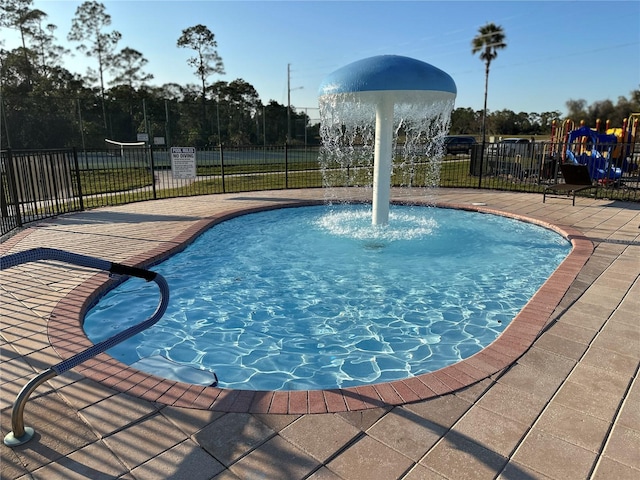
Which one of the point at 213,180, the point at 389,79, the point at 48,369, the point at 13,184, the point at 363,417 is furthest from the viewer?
the point at 213,180

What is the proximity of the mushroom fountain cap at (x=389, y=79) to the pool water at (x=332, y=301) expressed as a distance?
2.73 meters

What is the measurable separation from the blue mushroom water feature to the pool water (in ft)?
4.61

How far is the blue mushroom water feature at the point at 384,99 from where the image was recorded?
683 centimetres

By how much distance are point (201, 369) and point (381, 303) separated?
249 centimetres

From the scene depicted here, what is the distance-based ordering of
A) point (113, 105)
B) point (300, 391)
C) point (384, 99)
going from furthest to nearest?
1. point (113, 105)
2. point (384, 99)
3. point (300, 391)

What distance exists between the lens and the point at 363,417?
2789 millimetres

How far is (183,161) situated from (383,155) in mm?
7202

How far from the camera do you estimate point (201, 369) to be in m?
3.88

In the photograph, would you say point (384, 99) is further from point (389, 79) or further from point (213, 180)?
point (213, 180)

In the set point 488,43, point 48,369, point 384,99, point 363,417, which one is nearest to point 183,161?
point 384,99

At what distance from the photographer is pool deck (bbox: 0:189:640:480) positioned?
7.71 ft

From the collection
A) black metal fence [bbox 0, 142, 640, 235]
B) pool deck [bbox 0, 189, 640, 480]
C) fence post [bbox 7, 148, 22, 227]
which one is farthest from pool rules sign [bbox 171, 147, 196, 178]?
pool deck [bbox 0, 189, 640, 480]

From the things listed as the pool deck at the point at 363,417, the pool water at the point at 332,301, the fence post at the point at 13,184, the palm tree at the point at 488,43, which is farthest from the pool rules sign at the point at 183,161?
the palm tree at the point at 488,43

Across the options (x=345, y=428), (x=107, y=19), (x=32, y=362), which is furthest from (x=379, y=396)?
(x=107, y=19)
